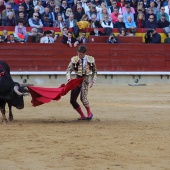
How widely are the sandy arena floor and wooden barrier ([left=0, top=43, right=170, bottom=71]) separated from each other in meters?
4.57

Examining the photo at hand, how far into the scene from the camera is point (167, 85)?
58.1ft

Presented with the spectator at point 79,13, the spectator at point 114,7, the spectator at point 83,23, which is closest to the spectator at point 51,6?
the spectator at point 79,13

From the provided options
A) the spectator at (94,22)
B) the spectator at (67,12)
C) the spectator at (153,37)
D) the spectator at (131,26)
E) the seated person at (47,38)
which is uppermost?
the spectator at (67,12)

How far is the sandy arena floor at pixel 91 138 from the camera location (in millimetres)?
6906

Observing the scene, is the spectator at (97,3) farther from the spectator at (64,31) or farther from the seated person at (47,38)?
the seated person at (47,38)

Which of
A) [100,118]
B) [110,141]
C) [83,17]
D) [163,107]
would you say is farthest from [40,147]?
[83,17]

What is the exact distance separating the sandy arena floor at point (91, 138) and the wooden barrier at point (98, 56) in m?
4.57

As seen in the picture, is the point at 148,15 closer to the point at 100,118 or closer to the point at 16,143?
the point at 100,118

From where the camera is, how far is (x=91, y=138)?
8.55 meters

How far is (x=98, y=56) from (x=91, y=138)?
→ 9843 millimetres

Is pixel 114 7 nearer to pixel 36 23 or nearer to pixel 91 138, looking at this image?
pixel 36 23

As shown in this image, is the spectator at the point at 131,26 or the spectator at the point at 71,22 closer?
the spectator at the point at 71,22

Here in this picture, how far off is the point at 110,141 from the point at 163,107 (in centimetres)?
445

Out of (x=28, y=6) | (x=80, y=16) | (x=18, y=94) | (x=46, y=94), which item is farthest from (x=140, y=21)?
(x=18, y=94)
